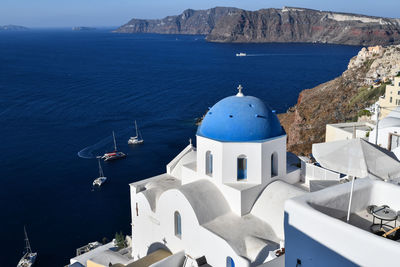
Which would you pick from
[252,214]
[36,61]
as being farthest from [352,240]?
[36,61]

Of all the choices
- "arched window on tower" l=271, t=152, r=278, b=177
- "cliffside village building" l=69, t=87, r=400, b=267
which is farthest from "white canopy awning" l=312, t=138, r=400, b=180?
"arched window on tower" l=271, t=152, r=278, b=177

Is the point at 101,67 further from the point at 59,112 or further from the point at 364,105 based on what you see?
the point at 364,105

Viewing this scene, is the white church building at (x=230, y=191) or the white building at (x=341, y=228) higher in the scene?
the white building at (x=341, y=228)

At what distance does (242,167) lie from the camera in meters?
14.2

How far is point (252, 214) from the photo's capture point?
45.2 ft

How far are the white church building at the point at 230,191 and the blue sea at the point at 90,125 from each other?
1610 centimetres

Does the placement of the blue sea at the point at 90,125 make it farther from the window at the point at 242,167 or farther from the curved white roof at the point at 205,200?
the window at the point at 242,167

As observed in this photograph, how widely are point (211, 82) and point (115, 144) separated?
131ft

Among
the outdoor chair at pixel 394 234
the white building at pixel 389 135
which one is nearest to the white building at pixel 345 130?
the white building at pixel 389 135

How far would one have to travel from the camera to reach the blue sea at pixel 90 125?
30.8 meters

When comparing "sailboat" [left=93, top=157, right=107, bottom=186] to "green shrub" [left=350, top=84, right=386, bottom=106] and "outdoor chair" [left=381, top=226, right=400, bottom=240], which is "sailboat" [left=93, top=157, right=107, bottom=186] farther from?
"outdoor chair" [left=381, top=226, right=400, bottom=240]

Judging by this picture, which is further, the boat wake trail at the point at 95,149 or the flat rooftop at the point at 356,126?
the boat wake trail at the point at 95,149

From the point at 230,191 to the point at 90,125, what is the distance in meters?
43.2

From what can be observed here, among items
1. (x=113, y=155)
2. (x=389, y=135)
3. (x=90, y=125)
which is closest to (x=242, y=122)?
(x=389, y=135)
